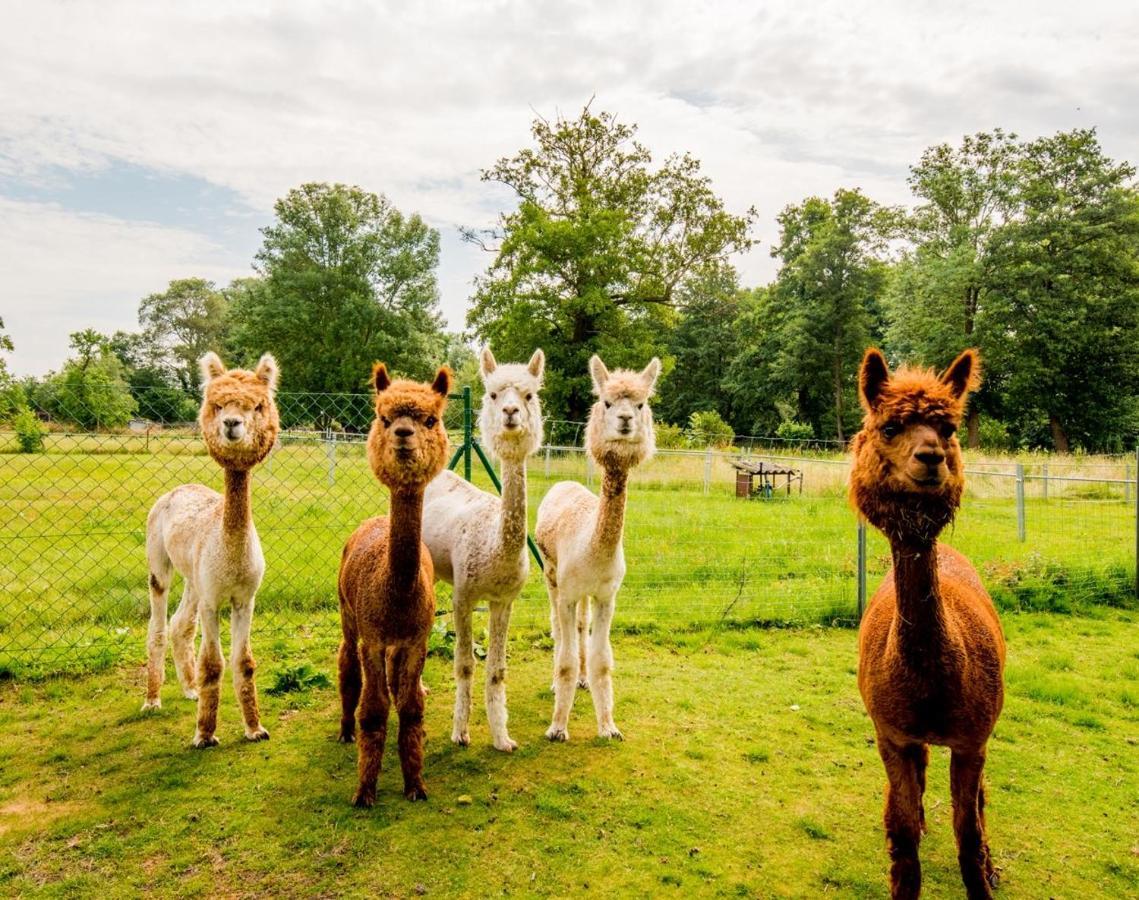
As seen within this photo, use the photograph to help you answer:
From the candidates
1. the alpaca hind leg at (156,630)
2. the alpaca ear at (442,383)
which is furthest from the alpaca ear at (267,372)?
the alpaca hind leg at (156,630)

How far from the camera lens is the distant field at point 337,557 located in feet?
19.7

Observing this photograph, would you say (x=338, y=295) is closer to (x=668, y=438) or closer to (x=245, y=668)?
(x=668, y=438)

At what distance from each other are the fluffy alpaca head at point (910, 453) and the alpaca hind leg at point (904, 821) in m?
A: 0.99

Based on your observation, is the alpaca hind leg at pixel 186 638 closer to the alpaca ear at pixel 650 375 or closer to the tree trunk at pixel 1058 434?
the alpaca ear at pixel 650 375

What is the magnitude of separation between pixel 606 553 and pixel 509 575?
2.12 feet

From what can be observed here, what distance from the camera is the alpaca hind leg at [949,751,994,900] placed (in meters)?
2.60

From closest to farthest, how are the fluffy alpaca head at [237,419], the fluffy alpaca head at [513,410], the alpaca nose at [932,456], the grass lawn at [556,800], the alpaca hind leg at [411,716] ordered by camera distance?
the alpaca nose at [932,456], the grass lawn at [556,800], the alpaca hind leg at [411,716], the fluffy alpaca head at [237,419], the fluffy alpaca head at [513,410]

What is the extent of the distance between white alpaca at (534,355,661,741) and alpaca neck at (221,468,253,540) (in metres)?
2.04

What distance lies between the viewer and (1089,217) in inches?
1125

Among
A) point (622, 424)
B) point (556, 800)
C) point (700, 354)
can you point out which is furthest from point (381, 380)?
point (700, 354)

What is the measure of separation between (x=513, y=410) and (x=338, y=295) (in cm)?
3367

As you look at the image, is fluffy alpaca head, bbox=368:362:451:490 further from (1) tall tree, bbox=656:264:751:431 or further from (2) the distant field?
(1) tall tree, bbox=656:264:751:431

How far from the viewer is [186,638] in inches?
183

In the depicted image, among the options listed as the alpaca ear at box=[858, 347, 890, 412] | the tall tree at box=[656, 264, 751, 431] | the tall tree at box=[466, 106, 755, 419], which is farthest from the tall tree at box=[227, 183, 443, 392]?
the alpaca ear at box=[858, 347, 890, 412]
